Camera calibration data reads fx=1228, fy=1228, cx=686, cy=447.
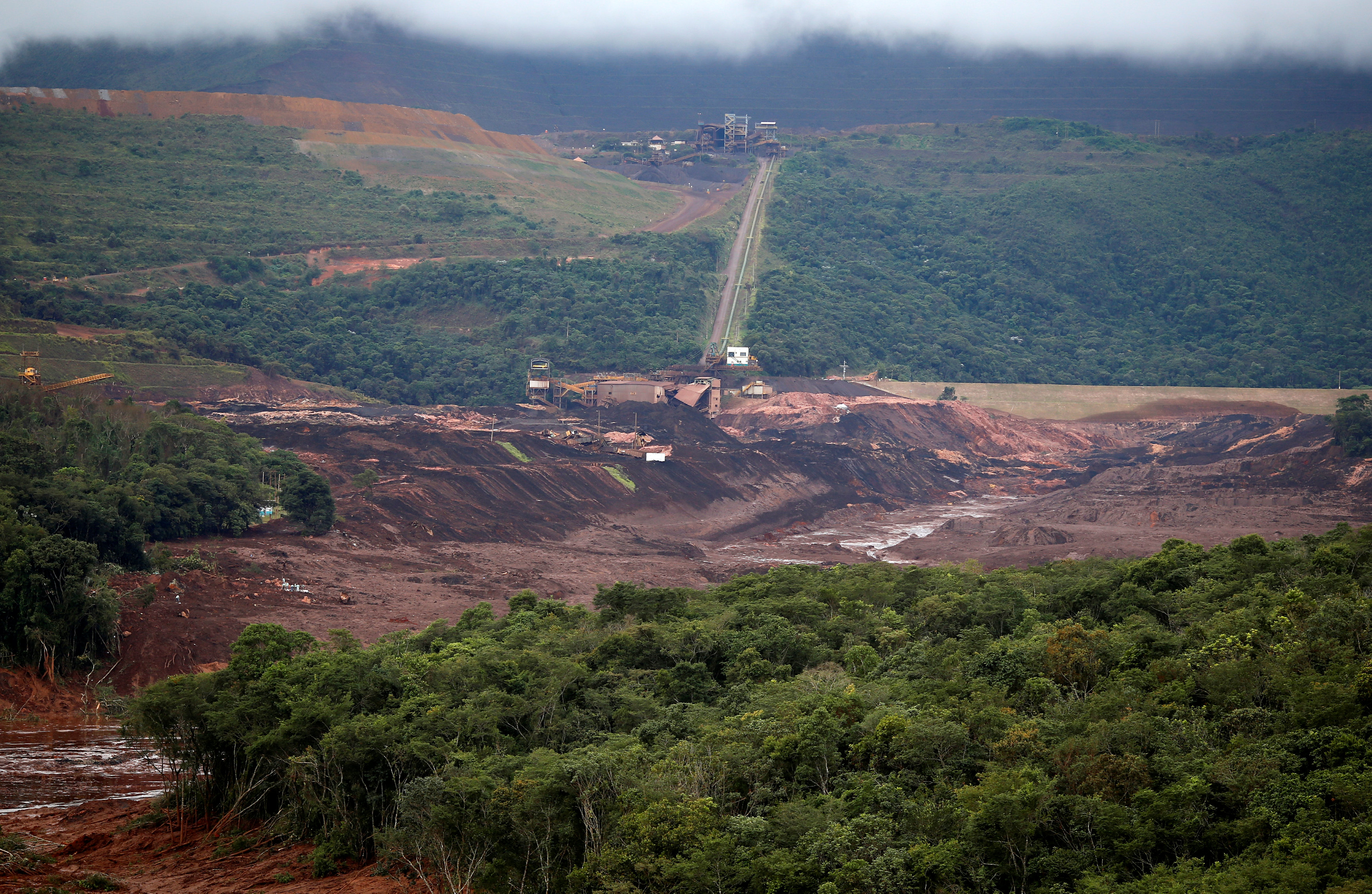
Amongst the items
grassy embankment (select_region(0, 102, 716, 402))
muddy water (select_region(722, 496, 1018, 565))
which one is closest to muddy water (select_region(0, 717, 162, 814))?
muddy water (select_region(722, 496, 1018, 565))

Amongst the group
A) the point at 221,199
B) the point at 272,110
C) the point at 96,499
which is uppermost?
the point at 272,110

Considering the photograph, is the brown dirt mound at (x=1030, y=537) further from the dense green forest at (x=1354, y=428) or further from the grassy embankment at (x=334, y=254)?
the grassy embankment at (x=334, y=254)

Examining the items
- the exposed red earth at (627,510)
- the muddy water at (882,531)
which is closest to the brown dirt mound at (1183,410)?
the exposed red earth at (627,510)

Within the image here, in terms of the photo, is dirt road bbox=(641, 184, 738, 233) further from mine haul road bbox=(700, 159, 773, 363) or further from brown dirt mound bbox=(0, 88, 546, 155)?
brown dirt mound bbox=(0, 88, 546, 155)

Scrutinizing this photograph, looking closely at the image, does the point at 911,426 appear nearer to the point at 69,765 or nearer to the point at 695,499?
the point at 695,499


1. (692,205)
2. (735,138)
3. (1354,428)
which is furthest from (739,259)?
(1354,428)

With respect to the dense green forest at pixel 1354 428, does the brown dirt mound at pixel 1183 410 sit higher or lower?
lower

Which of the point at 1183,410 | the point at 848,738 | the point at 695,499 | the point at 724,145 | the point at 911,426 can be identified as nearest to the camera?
the point at 848,738
